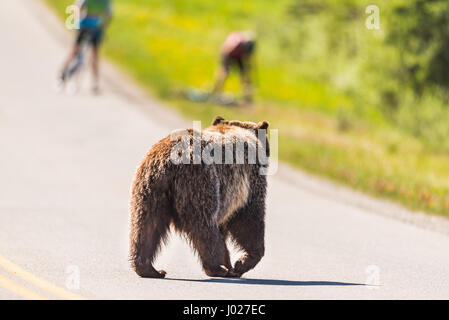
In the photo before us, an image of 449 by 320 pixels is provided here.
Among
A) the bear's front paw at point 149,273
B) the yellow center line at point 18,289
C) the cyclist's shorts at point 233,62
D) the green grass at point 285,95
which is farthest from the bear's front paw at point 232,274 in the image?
the cyclist's shorts at point 233,62

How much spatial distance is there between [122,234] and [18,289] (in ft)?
10.3

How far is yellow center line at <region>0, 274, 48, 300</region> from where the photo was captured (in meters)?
6.93

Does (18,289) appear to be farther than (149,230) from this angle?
No

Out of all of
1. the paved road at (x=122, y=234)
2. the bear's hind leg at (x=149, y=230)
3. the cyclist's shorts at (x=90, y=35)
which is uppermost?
the cyclist's shorts at (x=90, y=35)

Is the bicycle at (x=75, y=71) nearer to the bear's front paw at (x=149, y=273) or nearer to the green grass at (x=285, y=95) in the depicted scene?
the green grass at (x=285, y=95)

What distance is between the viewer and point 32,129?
17.8 m

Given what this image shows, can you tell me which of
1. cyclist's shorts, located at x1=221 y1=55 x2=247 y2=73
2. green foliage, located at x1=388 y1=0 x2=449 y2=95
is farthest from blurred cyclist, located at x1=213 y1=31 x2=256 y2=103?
green foliage, located at x1=388 y1=0 x2=449 y2=95

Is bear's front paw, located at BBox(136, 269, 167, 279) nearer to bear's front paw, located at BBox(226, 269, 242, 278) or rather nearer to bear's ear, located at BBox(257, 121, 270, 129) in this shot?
bear's front paw, located at BBox(226, 269, 242, 278)

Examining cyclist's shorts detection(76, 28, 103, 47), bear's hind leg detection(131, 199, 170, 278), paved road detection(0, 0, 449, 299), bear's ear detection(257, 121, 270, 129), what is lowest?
paved road detection(0, 0, 449, 299)

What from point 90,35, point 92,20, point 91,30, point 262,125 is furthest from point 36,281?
point 90,35

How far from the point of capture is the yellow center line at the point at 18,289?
693 centimetres

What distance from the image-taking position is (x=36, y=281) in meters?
7.54

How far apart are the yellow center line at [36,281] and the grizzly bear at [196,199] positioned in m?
0.65

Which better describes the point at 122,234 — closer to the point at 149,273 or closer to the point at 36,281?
the point at 149,273
